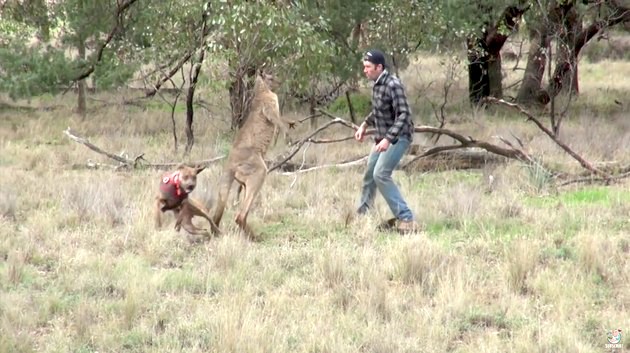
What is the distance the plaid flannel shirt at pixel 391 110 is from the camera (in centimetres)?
927

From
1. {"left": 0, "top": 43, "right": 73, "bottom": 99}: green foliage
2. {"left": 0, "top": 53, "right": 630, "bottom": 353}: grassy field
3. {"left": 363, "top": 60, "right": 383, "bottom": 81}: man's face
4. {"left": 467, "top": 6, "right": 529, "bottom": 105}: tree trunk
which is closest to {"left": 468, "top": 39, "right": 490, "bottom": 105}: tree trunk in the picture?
{"left": 467, "top": 6, "right": 529, "bottom": 105}: tree trunk

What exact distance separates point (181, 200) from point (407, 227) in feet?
7.71

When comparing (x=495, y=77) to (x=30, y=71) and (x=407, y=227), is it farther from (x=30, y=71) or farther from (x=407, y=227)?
(x=407, y=227)

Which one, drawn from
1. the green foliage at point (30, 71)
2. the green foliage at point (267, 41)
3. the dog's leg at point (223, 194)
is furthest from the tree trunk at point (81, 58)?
the dog's leg at point (223, 194)

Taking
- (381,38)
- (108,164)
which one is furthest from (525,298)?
(381,38)

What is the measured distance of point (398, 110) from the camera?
30.6 ft

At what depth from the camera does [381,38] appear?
16812 mm

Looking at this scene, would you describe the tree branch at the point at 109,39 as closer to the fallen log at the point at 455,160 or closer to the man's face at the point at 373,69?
the fallen log at the point at 455,160

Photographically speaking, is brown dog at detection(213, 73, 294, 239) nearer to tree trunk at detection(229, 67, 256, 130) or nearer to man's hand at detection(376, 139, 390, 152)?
man's hand at detection(376, 139, 390, 152)

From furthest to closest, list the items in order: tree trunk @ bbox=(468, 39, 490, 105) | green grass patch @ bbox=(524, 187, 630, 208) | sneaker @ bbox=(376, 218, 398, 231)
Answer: tree trunk @ bbox=(468, 39, 490, 105), green grass patch @ bbox=(524, 187, 630, 208), sneaker @ bbox=(376, 218, 398, 231)

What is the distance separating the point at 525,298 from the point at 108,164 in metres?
8.57

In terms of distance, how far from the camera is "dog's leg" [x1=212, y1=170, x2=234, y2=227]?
9.48 meters

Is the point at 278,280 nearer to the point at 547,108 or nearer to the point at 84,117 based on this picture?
the point at 84,117

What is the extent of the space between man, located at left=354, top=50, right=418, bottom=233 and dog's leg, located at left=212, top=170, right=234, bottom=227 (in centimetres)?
144
